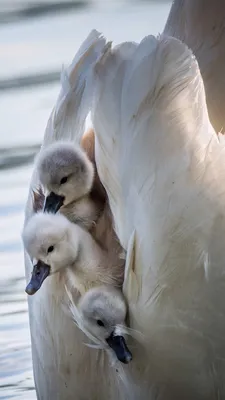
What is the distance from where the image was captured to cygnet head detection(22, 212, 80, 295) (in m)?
4.39

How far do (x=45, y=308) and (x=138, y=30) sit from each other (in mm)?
3326

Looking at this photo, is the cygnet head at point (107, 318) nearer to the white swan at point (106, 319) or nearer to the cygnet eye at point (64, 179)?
the white swan at point (106, 319)

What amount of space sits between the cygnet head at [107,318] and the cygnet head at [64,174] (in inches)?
11.7

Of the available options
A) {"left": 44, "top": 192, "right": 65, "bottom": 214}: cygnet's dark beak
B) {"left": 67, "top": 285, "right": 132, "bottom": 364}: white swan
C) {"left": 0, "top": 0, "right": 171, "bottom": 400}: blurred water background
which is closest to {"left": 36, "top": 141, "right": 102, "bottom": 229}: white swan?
{"left": 44, "top": 192, "right": 65, "bottom": 214}: cygnet's dark beak

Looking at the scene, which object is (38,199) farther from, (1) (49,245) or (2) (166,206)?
(2) (166,206)

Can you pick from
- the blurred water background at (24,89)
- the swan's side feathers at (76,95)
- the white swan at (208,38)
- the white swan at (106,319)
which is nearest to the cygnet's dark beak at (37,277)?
the white swan at (106,319)

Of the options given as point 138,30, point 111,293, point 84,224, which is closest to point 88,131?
point 84,224

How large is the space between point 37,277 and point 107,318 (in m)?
0.23

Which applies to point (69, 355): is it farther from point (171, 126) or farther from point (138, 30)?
point (138, 30)

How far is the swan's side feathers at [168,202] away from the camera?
163 inches

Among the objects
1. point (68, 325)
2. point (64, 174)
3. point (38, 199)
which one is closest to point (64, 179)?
point (64, 174)

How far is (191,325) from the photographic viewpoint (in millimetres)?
4184

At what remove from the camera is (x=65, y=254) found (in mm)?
4406

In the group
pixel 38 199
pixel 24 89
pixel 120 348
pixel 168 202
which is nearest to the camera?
pixel 168 202
